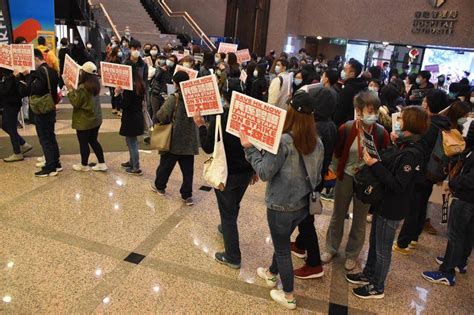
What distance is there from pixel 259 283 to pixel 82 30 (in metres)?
13.7

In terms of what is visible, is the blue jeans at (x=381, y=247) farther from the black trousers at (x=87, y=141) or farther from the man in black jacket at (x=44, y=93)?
the man in black jacket at (x=44, y=93)

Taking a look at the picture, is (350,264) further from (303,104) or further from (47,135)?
(47,135)

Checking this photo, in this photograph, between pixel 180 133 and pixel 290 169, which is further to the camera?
pixel 180 133

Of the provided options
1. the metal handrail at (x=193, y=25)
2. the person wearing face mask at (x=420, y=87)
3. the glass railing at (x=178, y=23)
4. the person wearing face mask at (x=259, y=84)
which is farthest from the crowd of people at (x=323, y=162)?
the glass railing at (x=178, y=23)

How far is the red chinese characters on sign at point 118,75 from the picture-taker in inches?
181

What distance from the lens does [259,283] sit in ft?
10.4

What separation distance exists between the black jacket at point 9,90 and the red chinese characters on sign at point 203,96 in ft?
9.52

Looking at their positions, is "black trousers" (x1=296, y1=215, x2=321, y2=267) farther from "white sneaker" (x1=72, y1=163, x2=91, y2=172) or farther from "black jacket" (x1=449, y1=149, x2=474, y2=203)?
"white sneaker" (x1=72, y1=163, x2=91, y2=172)

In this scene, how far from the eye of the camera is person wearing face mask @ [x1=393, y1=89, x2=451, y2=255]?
130 inches

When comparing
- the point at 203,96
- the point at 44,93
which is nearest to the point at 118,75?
the point at 44,93

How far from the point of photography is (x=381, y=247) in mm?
2922

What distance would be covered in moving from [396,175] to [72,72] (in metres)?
3.82

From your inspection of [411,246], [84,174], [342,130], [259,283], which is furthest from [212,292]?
[84,174]

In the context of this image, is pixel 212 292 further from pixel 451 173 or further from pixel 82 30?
pixel 82 30
